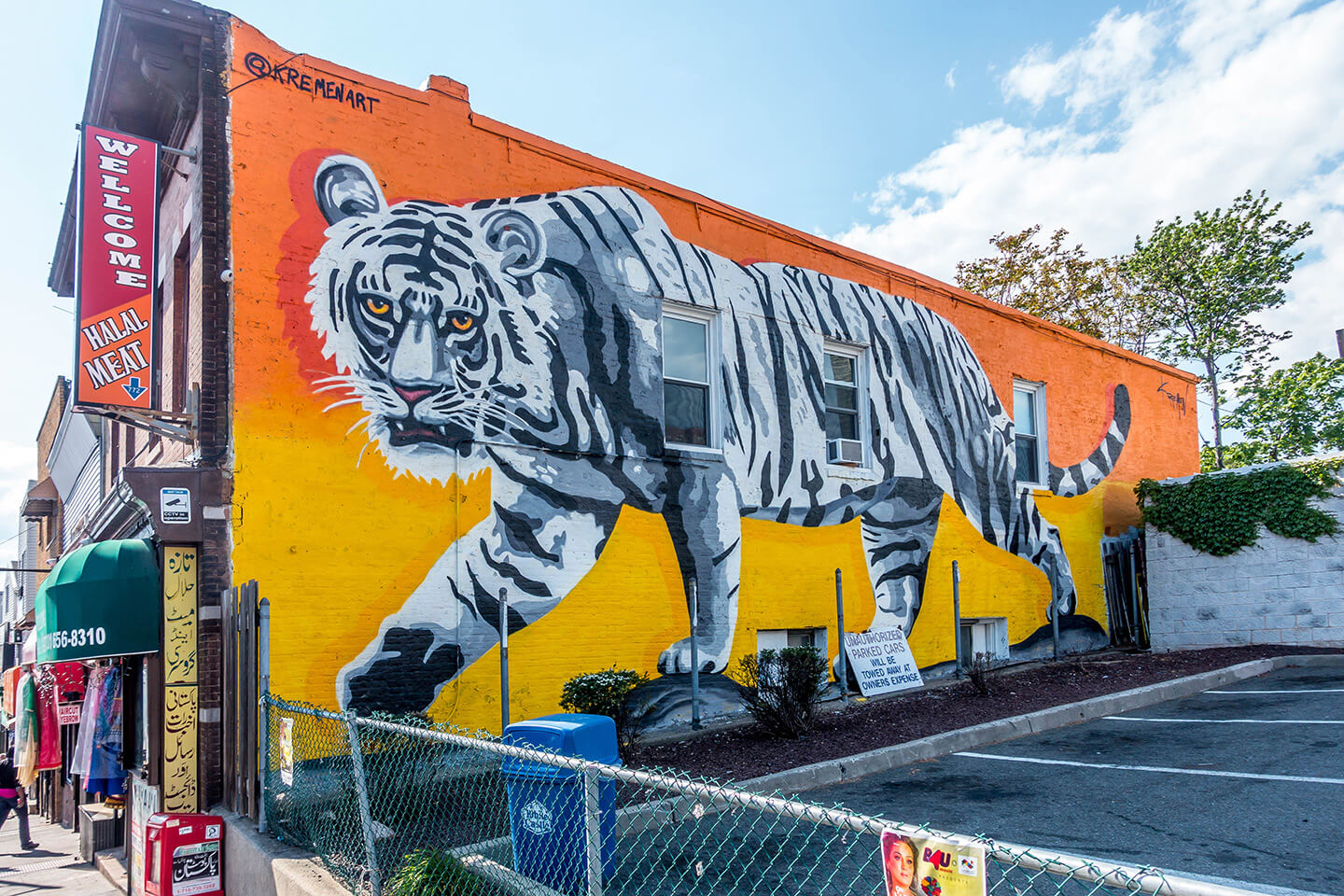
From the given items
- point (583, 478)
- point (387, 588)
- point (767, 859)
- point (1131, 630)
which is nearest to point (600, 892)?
point (767, 859)

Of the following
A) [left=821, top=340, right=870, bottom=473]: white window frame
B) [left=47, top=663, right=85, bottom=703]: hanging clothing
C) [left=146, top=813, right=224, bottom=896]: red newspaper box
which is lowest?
[left=146, top=813, right=224, bottom=896]: red newspaper box

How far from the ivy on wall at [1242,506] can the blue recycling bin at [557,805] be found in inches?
544

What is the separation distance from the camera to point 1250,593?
14.8 meters

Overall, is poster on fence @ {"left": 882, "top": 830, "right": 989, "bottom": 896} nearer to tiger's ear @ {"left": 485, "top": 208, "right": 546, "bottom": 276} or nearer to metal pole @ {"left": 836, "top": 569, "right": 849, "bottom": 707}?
tiger's ear @ {"left": 485, "top": 208, "right": 546, "bottom": 276}

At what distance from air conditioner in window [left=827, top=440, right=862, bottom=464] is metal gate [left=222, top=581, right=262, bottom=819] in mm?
7591

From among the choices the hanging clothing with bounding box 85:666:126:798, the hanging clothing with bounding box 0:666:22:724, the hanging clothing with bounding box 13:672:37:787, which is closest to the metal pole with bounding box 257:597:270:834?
the hanging clothing with bounding box 85:666:126:798

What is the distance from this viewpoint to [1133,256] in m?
26.8

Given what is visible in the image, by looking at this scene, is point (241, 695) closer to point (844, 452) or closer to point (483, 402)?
Result: point (483, 402)

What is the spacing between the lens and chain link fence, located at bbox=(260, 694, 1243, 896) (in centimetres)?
348

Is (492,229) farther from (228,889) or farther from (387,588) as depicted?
(228,889)

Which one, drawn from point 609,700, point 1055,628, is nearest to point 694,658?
point 609,700

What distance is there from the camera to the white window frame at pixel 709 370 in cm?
1096

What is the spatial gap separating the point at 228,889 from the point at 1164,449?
18086mm

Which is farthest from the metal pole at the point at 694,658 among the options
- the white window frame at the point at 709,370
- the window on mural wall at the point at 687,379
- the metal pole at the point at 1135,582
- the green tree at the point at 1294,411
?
the green tree at the point at 1294,411
